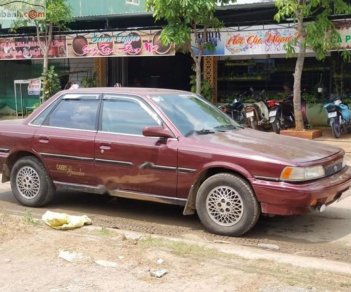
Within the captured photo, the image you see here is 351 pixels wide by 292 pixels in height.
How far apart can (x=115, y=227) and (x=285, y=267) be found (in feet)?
7.33

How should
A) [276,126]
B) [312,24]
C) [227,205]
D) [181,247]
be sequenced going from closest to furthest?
[181,247], [227,205], [312,24], [276,126]

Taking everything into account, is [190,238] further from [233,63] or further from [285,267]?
[233,63]

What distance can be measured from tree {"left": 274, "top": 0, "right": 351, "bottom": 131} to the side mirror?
7904 millimetres

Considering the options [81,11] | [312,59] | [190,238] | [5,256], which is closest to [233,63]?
[312,59]

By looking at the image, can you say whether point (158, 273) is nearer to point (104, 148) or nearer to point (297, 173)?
point (297, 173)

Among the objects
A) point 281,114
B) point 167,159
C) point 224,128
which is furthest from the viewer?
point 281,114

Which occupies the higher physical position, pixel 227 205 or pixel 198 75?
pixel 198 75

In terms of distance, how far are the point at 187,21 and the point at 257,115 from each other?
3.08 m

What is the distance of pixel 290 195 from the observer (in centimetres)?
583

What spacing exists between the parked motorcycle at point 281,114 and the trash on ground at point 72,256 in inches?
418

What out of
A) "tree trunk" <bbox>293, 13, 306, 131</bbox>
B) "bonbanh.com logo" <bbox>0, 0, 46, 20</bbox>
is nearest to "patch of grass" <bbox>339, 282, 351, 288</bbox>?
"tree trunk" <bbox>293, 13, 306, 131</bbox>

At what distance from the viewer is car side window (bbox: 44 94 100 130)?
7.23 m

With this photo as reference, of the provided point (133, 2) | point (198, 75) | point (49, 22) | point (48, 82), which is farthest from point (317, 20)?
point (48, 82)

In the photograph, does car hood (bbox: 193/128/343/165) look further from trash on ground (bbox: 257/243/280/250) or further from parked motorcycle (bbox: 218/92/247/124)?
parked motorcycle (bbox: 218/92/247/124)
